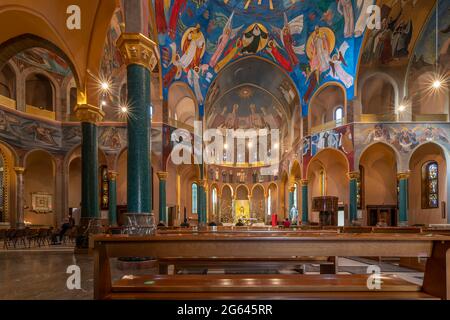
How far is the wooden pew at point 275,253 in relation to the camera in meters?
2.89

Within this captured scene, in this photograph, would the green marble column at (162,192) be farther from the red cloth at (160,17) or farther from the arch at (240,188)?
the arch at (240,188)

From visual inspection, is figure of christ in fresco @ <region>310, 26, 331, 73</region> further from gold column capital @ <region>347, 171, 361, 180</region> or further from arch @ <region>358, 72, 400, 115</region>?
gold column capital @ <region>347, 171, 361, 180</region>

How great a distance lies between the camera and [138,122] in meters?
6.56

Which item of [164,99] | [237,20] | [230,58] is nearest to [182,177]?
[164,99]

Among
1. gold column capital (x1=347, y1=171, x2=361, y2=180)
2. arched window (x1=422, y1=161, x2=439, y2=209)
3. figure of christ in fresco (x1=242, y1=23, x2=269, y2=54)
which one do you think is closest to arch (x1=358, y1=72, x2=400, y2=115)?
arched window (x1=422, y1=161, x2=439, y2=209)

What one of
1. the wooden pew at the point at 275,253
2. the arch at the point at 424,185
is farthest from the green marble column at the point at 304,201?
the wooden pew at the point at 275,253

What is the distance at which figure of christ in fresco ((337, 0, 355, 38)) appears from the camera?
1580 centimetres

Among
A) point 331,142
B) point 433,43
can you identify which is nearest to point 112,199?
point 331,142

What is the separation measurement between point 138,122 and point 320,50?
15.9 meters

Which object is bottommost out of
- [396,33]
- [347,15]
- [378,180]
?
[378,180]

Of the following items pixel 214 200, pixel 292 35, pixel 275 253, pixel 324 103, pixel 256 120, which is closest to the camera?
pixel 275 253

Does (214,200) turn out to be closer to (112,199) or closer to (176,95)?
(176,95)

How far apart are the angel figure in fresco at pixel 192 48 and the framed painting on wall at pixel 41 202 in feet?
40.2
